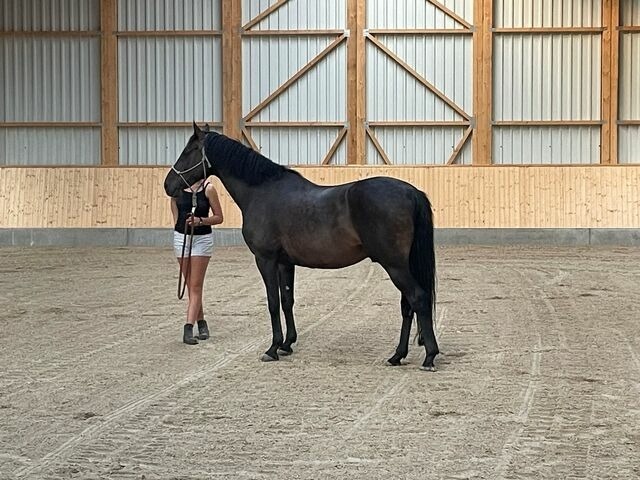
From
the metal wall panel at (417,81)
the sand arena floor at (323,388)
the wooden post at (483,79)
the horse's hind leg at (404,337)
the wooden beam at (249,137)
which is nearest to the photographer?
the sand arena floor at (323,388)

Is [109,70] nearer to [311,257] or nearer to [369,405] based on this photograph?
[311,257]

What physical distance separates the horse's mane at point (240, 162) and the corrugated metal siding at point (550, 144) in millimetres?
14451

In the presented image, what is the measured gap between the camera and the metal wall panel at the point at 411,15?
23.3 meters

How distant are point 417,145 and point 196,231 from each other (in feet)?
46.1

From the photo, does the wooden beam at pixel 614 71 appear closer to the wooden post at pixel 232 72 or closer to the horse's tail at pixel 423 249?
the wooden post at pixel 232 72

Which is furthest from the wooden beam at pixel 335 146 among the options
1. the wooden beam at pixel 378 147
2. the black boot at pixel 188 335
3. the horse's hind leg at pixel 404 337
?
the horse's hind leg at pixel 404 337

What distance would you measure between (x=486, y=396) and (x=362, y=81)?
16.4 m

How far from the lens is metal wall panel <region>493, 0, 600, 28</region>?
23.1 m

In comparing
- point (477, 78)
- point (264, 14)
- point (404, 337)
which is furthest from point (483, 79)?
point (404, 337)

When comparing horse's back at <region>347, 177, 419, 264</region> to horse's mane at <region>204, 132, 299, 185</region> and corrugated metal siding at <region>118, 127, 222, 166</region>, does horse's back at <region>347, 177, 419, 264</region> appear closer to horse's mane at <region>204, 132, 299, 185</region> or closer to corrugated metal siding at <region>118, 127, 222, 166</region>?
horse's mane at <region>204, 132, 299, 185</region>

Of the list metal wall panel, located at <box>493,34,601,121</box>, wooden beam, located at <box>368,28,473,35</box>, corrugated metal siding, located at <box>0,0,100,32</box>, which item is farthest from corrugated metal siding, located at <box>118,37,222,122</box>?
metal wall panel, located at <box>493,34,601,121</box>

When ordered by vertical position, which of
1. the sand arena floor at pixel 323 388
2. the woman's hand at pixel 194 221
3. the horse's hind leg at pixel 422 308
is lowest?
the sand arena floor at pixel 323 388

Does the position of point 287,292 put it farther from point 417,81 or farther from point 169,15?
point 169,15

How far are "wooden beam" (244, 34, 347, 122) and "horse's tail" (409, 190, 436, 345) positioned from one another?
1519 centimetres
